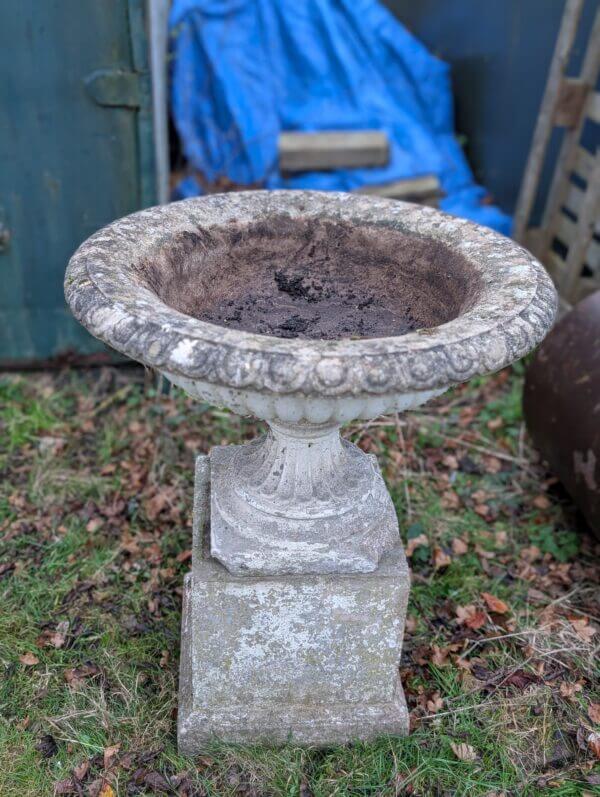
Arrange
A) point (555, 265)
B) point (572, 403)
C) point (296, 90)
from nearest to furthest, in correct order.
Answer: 1. point (572, 403)
2. point (555, 265)
3. point (296, 90)

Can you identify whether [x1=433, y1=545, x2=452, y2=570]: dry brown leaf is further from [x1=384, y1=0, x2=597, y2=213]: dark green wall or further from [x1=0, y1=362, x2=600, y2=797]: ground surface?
[x1=384, y1=0, x2=597, y2=213]: dark green wall

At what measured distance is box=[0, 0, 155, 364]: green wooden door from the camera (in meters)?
3.26

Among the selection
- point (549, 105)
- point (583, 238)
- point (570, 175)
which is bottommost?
point (583, 238)

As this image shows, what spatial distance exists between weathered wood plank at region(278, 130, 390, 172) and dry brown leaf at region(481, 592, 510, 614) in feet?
11.1

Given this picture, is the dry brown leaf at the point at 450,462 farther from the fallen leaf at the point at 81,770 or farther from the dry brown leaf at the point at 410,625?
the fallen leaf at the point at 81,770

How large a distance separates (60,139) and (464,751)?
3124mm

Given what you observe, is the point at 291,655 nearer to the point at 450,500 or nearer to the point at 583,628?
the point at 583,628

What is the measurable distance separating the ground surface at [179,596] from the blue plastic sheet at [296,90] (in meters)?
1.94

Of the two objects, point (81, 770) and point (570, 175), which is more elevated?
point (570, 175)

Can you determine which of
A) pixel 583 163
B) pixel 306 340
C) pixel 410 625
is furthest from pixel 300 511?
pixel 583 163

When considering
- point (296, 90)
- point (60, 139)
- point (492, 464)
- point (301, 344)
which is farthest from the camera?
point (296, 90)

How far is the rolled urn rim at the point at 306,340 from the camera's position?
1500 millimetres

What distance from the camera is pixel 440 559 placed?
3006mm

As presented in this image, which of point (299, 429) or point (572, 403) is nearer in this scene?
point (299, 429)
